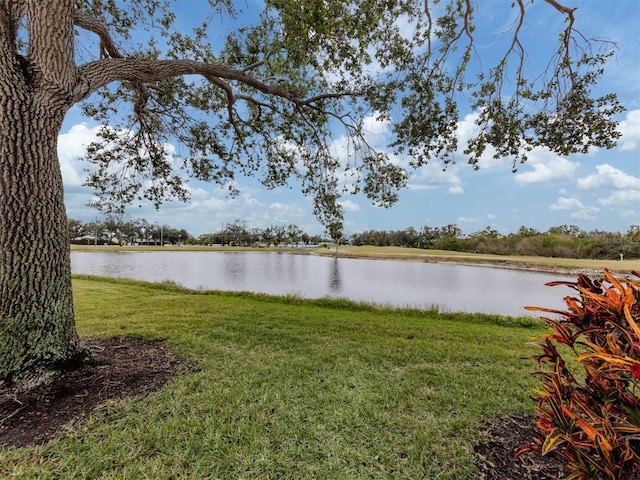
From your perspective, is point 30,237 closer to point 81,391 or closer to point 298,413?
point 81,391

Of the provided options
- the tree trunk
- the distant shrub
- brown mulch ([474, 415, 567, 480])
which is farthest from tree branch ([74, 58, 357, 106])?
brown mulch ([474, 415, 567, 480])

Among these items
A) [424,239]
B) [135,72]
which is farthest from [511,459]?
[424,239]

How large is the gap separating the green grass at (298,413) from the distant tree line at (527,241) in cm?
5032

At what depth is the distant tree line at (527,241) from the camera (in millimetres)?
38375

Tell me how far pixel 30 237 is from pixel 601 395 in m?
3.72

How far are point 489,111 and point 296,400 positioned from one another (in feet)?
15.8

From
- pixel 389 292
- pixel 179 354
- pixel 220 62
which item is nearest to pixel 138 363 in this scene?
pixel 179 354

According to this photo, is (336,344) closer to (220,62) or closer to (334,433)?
(334,433)

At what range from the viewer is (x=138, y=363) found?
2.89m

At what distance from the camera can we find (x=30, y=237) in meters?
2.29

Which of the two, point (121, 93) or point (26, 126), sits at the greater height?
point (121, 93)

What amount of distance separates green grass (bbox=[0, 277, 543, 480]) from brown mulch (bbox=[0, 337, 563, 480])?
0.10 m

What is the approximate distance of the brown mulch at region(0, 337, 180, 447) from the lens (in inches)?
73.8

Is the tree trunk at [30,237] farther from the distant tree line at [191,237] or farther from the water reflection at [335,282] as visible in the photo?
the distant tree line at [191,237]
